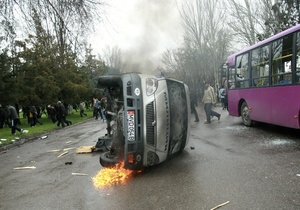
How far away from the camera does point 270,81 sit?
8.37 m

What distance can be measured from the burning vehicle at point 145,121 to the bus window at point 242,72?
5.18 m

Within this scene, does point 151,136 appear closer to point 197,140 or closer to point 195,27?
point 197,140

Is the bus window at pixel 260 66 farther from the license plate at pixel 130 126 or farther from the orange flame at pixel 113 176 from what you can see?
the orange flame at pixel 113 176

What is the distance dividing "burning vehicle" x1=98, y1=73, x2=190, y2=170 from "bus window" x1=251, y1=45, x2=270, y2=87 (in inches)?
164

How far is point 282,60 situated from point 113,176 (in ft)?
18.5

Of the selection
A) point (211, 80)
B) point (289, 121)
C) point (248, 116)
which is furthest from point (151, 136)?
point (211, 80)

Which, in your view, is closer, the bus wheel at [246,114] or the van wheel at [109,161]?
the van wheel at [109,161]

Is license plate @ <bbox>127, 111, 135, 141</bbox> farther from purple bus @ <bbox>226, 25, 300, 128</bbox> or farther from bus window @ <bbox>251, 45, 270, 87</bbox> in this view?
bus window @ <bbox>251, 45, 270, 87</bbox>

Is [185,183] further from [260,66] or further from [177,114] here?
[260,66]

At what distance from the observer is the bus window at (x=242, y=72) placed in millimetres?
10070

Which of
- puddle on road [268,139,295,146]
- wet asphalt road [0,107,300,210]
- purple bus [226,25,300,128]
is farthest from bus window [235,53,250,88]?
wet asphalt road [0,107,300,210]

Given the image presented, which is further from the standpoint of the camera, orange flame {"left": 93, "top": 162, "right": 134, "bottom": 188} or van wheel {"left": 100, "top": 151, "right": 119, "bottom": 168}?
van wheel {"left": 100, "top": 151, "right": 119, "bottom": 168}

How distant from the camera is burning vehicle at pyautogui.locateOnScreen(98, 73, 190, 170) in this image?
15.9 feet

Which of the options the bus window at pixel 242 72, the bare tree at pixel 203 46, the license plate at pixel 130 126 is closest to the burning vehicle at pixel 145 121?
the license plate at pixel 130 126
